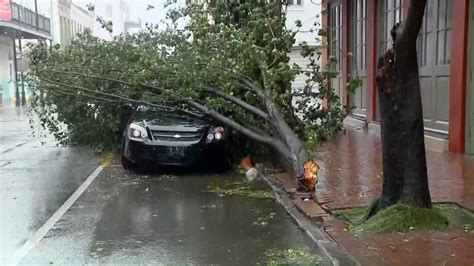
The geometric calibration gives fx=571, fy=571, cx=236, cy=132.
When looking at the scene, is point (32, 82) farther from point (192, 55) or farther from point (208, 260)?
point (208, 260)

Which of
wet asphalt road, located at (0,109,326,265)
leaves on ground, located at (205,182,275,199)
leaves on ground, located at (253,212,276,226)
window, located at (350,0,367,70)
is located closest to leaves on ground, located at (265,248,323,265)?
wet asphalt road, located at (0,109,326,265)

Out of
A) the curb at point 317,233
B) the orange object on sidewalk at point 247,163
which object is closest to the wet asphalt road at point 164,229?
the curb at point 317,233

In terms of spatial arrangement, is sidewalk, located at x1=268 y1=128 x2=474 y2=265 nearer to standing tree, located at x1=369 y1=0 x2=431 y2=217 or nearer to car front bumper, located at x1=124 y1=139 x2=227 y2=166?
standing tree, located at x1=369 y1=0 x2=431 y2=217

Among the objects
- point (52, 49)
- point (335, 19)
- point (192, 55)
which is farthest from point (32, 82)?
point (335, 19)

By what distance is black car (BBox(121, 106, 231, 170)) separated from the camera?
9977 mm

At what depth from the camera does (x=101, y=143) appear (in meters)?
13.1

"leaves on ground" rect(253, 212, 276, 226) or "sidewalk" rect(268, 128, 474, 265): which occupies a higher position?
"sidewalk" rect(268, 128, 474, 265)

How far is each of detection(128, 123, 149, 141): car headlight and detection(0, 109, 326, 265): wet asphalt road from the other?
675mm

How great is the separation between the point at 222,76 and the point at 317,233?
467 cm

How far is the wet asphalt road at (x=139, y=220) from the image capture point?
223 inches

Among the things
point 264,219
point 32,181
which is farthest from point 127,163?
point 264,219

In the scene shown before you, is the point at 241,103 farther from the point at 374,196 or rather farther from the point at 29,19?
the point at 29,19

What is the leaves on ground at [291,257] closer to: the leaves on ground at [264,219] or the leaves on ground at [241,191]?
the leaves on ground at [264,219]

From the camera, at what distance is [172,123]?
10.5m
